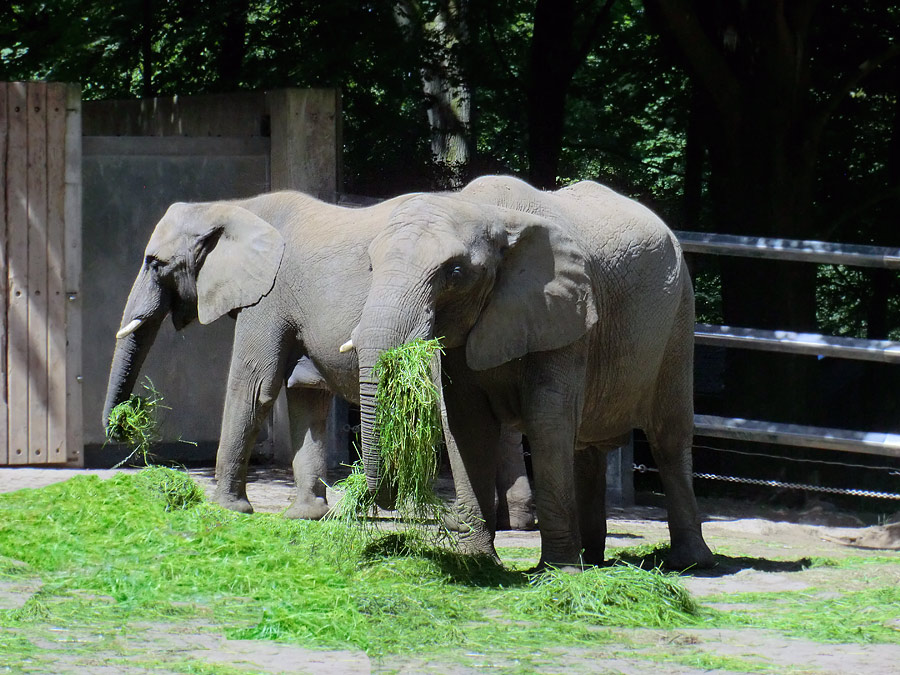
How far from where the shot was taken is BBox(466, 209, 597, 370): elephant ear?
680cm

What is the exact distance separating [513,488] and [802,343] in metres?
2.41

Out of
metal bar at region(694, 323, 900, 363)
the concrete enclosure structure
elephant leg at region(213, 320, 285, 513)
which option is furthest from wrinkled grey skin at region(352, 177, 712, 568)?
the concrete enclosure structure

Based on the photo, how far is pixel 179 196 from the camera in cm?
1228

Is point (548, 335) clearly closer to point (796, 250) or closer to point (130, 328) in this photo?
point (130, 328)

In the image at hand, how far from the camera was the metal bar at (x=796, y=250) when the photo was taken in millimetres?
10039

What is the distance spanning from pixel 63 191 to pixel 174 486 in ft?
11.2

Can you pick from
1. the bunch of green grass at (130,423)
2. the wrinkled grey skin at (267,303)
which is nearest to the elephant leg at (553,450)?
the wrinkled grey skin at (267,303)

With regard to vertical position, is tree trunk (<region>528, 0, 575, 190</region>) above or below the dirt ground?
above

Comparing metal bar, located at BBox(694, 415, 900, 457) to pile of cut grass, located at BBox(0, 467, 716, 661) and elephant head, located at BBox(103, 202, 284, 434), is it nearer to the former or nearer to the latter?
elephant head, located at BBox(103, 202, 284, 434)

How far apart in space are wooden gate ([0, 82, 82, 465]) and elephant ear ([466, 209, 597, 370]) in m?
5.13

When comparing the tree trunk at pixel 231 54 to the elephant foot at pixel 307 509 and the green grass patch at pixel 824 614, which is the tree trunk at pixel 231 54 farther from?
the green grass patch at pixel 824 614

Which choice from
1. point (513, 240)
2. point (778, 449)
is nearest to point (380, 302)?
point (513, 240)

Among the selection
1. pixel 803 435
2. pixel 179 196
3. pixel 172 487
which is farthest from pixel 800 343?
pixel 179 196

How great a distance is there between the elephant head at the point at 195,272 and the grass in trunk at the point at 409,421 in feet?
8.73
